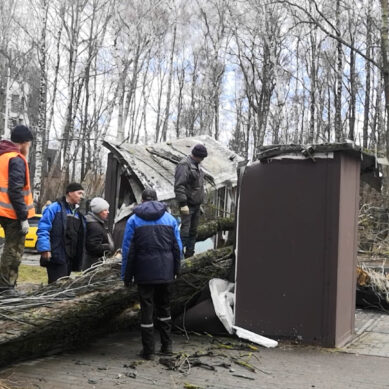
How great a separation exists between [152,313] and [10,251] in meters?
1.71

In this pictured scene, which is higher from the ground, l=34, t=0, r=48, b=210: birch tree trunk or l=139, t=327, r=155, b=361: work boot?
l=34, t=0, r=48, b=210: birch tree trunk

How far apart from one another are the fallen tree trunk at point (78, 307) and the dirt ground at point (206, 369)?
181 mm

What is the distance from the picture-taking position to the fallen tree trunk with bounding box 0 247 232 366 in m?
5.43

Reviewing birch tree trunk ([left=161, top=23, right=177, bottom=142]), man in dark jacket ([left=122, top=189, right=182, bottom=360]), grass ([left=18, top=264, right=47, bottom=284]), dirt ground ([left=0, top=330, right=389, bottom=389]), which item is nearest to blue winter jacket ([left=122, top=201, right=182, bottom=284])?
man in dark jacket ([left=122, top=189, right=182, bottom=360])

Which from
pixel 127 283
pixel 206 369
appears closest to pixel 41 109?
pixel 127 283

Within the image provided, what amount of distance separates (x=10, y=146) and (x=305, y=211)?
11.8 ft

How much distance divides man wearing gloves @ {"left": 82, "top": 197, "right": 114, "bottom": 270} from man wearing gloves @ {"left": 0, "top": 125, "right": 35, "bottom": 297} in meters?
1.06

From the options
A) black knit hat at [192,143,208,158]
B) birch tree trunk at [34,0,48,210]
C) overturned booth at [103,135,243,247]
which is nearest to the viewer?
black knit hat at [192,143,208,158]

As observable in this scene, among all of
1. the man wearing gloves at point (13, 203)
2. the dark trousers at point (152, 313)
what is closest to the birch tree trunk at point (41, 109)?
the man wearing gloves at point (13, 203)

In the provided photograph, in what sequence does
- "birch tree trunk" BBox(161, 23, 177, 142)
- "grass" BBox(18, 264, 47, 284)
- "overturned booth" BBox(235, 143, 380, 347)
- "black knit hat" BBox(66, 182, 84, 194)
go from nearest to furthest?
"overturned booth" BBox(235, 143, 380, 347), "black knit hat" BBox(66, 182, 84, 194), "grass" BBox(18, 264, 47, 284), "birch tree trunk" BBox(161, 23, 177, 142)

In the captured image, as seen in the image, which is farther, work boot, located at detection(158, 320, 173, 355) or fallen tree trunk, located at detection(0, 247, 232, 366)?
work boot, located at detection(158, 320, 173, 355)

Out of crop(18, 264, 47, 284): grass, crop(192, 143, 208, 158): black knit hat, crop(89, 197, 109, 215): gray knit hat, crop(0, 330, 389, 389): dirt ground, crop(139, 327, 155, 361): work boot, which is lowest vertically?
crop(18, 264, 47, 284): grass

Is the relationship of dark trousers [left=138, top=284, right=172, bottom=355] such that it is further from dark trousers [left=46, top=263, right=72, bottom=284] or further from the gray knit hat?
the gray knit hat

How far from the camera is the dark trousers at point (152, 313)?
6.12 metres
